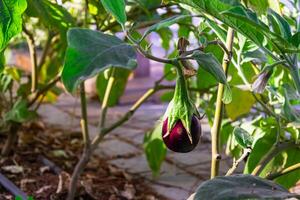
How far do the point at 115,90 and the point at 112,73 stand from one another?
0.23 meters

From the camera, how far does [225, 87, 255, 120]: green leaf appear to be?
1.33m

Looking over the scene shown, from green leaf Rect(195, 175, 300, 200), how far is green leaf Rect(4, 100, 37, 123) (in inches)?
42.3

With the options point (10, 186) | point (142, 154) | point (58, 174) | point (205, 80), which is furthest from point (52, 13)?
point (142, 154)

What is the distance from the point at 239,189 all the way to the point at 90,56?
221mm

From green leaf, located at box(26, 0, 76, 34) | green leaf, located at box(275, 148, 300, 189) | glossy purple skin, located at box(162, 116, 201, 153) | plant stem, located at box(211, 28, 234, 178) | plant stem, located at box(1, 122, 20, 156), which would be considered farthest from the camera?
plant stem, located at box(1, 122, 20, 156)

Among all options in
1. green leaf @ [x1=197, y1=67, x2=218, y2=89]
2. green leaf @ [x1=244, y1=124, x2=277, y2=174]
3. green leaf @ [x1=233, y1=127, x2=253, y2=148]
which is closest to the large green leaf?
green leaf @ [x1=233, y1=127, x2=253, y2=148]

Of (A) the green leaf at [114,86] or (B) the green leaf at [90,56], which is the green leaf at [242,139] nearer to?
(B) the green leaf at [90,56]

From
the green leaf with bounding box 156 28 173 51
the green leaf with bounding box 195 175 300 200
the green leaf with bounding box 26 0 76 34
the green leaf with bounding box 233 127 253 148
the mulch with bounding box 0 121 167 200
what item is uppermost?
the green leaf with bounding box 26 0 76 34

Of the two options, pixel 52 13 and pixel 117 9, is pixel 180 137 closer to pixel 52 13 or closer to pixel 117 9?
pixel 117 9

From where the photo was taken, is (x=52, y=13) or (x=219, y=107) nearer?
(x=219, y=107)

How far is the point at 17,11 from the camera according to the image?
2.34 ft

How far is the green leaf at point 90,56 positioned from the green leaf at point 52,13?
543 millimetres

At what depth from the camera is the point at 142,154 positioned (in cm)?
227

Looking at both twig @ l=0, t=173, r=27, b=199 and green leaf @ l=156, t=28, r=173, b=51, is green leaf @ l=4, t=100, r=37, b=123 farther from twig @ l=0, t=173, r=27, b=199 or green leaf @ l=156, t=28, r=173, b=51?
green leaf @ l=156, t=28, r=173, b=51
